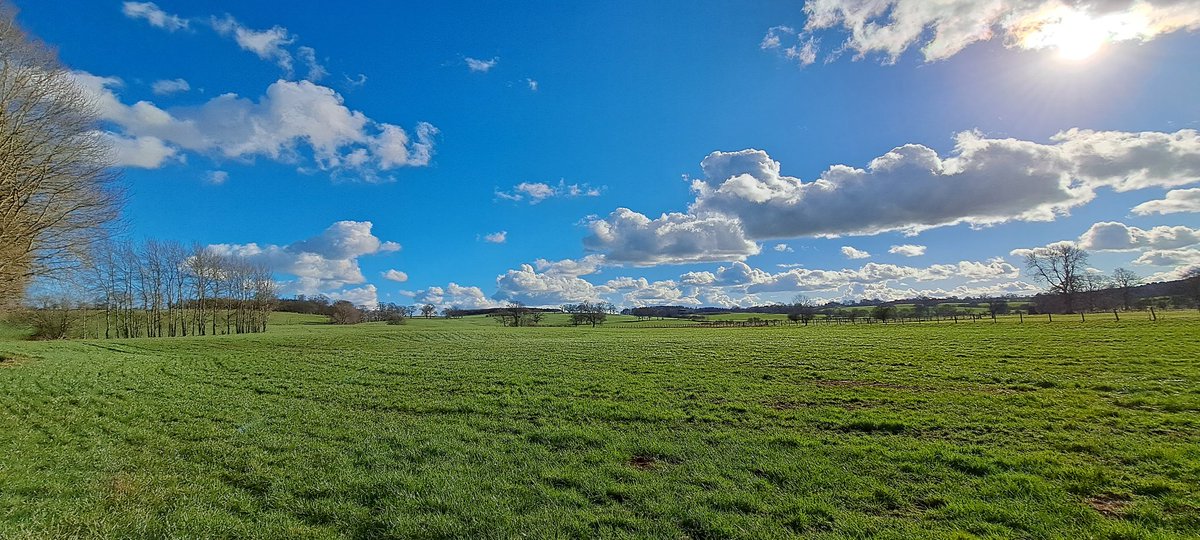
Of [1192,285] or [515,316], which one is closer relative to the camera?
[1192,285]

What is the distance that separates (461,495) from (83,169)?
29.7 m

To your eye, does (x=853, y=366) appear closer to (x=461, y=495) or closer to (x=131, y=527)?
(x=461, y=495)

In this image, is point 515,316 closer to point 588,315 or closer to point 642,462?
point 588,315

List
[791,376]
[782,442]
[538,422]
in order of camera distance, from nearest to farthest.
A: [782,442]
[538,422]
[791,376]

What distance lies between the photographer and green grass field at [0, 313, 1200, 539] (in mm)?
6160

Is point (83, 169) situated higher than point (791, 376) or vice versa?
point (83, 169)

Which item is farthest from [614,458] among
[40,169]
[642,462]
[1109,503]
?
[40,169]

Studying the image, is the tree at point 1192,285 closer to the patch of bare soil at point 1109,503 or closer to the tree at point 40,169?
the patch of bare soil at point 1109,503

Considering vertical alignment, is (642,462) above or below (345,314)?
below

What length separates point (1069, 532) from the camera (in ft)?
18.6

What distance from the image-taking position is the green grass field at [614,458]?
6.16 meters

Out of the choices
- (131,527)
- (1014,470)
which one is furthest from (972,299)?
(131,527)

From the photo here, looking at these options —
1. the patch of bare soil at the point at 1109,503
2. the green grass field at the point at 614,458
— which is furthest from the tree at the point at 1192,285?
the patch of bare soil at the point at 1109,503

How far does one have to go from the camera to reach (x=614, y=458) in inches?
352
